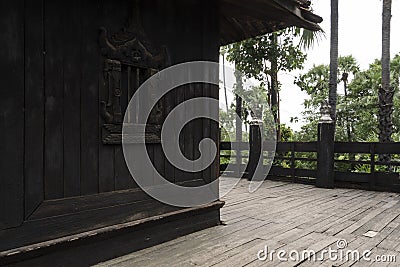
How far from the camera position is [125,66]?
108 inches

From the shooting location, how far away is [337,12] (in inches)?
322

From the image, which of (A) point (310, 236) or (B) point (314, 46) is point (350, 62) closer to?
(B) point (314, 46)

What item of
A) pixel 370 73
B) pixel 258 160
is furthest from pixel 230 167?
pixel 370 73

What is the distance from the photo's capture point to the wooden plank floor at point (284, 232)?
254 cm

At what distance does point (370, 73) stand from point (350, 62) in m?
1.23

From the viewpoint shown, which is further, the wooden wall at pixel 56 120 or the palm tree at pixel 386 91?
the palm tree at pixel 386 91

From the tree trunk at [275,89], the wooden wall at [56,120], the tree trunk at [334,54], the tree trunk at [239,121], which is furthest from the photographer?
the tree trunk at [275,89]

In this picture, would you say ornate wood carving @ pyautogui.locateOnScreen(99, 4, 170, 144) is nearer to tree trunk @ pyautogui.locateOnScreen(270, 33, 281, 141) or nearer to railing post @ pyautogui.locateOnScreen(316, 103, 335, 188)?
railing post @ pyautogui.locateOnScreen(316, 103, 335, 188)

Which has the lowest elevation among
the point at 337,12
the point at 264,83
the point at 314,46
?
the point at 264,83

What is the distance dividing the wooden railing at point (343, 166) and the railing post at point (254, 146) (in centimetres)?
23

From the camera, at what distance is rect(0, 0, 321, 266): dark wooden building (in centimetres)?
206

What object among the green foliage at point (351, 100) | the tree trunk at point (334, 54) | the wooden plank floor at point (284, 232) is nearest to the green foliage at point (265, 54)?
the tree trunk at point (334, 54)

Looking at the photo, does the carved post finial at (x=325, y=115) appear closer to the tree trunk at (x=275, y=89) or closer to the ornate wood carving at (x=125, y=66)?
the tree trunk at (x=275, y=89)

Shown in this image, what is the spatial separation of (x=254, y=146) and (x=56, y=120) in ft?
18.2
